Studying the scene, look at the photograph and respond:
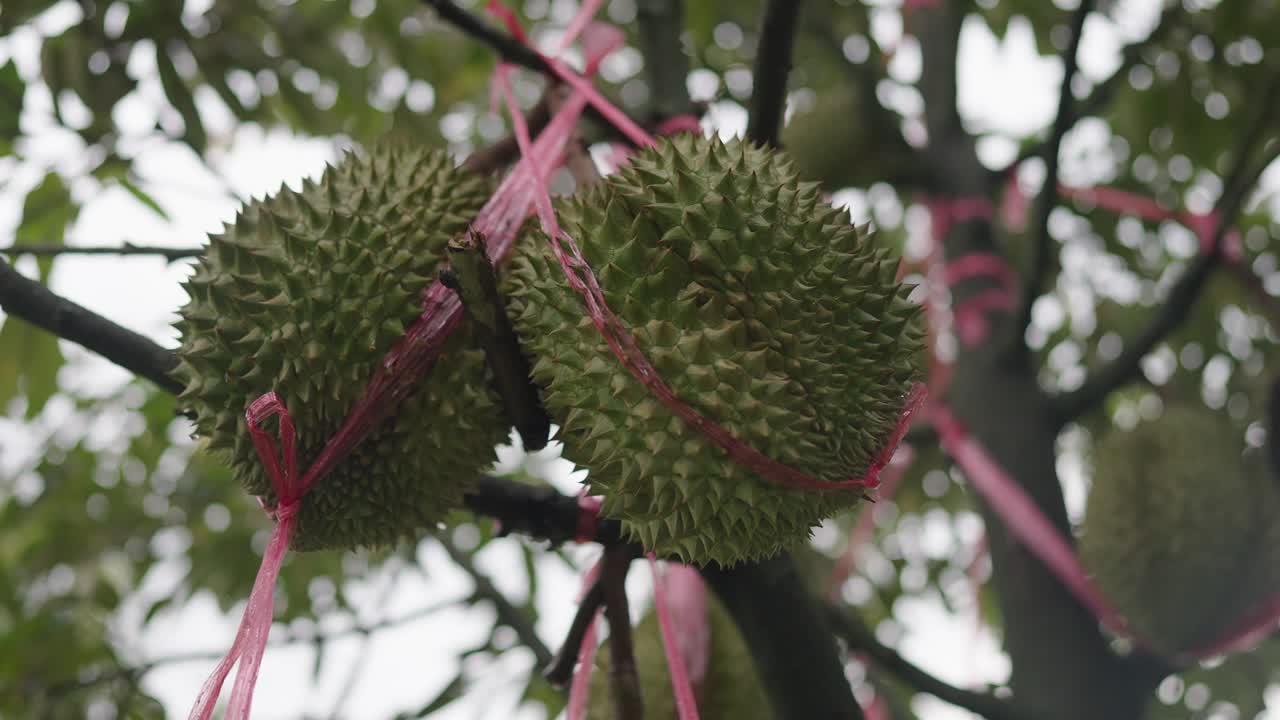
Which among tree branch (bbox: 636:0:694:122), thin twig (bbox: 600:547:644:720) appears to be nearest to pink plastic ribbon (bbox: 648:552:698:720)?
thin twig (bbox: 600:547:644:720)

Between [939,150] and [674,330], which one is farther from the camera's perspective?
[939,150]

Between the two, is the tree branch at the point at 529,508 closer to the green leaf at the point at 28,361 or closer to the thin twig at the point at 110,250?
the thin twig at the point at 110,250

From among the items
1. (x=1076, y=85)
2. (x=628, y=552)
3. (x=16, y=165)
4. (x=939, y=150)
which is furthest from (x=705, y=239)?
(x=939, y=150)

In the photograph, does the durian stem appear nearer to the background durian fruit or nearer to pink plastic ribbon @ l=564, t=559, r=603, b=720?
pink plastic ribbon @ l=564, t=559, r=603, b=720

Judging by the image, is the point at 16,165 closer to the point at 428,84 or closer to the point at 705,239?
the point at 428,84

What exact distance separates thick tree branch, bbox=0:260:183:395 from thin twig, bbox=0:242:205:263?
0.32 ft

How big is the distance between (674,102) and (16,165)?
43.0 inches

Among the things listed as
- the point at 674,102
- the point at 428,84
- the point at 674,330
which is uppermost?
the point at 428,84

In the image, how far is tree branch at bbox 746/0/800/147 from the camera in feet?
3.70

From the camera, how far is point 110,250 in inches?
46.9

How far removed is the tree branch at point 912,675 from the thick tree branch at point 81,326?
38.2 inches

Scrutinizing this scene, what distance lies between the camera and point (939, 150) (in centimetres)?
272

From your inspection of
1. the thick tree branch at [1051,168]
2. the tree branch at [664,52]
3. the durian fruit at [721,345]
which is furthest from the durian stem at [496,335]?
the thick tree branch at [1051,168]

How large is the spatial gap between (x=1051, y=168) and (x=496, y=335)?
116 centimetres
